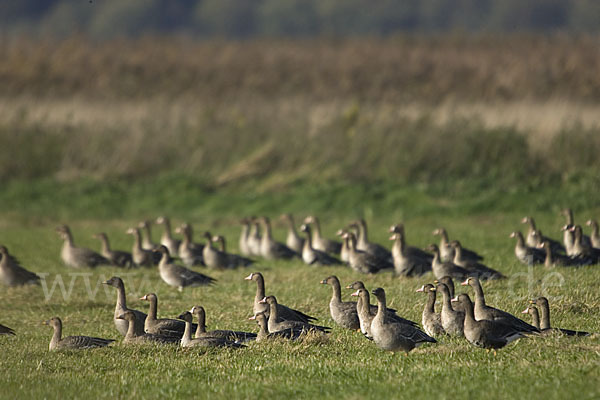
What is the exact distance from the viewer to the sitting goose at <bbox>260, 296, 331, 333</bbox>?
9992 millimetres

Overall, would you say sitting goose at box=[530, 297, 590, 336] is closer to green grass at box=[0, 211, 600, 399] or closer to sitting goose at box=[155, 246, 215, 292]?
green grass at box=[0, 211, 600, 399]

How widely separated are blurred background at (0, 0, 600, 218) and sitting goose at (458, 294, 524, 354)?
38.7 feet

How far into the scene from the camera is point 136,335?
10352 mm

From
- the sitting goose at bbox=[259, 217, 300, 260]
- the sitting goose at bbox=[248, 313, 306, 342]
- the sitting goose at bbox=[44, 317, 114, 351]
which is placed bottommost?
the sitting goose at bbox=[44, 317, 114, 351]

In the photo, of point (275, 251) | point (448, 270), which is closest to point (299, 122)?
point (275, 251)

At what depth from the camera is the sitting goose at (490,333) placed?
8992 mm

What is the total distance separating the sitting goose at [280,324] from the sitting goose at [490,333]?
5.59 ft

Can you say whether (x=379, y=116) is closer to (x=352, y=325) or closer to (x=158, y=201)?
(x=158, y=201)

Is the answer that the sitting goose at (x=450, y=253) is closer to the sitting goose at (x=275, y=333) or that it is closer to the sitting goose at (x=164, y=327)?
the sitting goose at (x=275, y=333)

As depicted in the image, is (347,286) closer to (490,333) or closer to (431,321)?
(431,321)

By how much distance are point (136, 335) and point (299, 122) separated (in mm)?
15923

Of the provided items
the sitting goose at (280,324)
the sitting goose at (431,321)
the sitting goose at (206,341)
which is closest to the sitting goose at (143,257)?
the sitting goose at (280,324)

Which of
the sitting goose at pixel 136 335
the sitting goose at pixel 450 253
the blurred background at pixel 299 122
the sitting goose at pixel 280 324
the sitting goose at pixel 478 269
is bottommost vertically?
the sitting goose at pixel 136 335

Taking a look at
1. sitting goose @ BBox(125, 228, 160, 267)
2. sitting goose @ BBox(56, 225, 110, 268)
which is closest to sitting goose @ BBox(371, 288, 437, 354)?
sitting goose @ BBox(125, 228, 160, 267)
